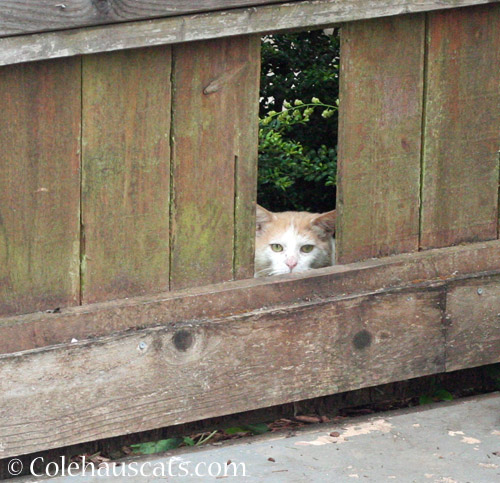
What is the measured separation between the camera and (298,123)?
13.9 feet

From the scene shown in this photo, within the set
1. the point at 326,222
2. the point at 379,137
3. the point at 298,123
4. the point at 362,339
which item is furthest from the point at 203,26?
the point at 298,123

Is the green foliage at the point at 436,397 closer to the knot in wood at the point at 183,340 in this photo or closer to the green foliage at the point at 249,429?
the green foliage at the point at 249,429

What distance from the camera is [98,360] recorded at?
8.57 ft

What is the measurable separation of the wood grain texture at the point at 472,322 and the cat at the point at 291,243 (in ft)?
2.81

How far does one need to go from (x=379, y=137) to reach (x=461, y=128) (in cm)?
27

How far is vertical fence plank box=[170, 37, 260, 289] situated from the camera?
8.55ft

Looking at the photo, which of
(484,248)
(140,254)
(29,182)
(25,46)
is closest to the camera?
(25,46)

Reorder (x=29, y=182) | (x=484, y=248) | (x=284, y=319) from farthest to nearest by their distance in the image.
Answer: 1. (x=484, y=248)
2. (x=284, y=319)
3. (x=29, y=182)

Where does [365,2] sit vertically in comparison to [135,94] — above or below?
above

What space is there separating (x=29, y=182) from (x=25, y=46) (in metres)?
0.35

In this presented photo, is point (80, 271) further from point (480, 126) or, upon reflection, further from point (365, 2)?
point (480, 126)

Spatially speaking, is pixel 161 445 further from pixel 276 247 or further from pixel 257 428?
pixel 276 247

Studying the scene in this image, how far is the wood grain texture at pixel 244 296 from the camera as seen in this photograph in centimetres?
256

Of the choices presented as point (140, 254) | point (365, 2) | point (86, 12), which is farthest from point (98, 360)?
point (365, 2)
